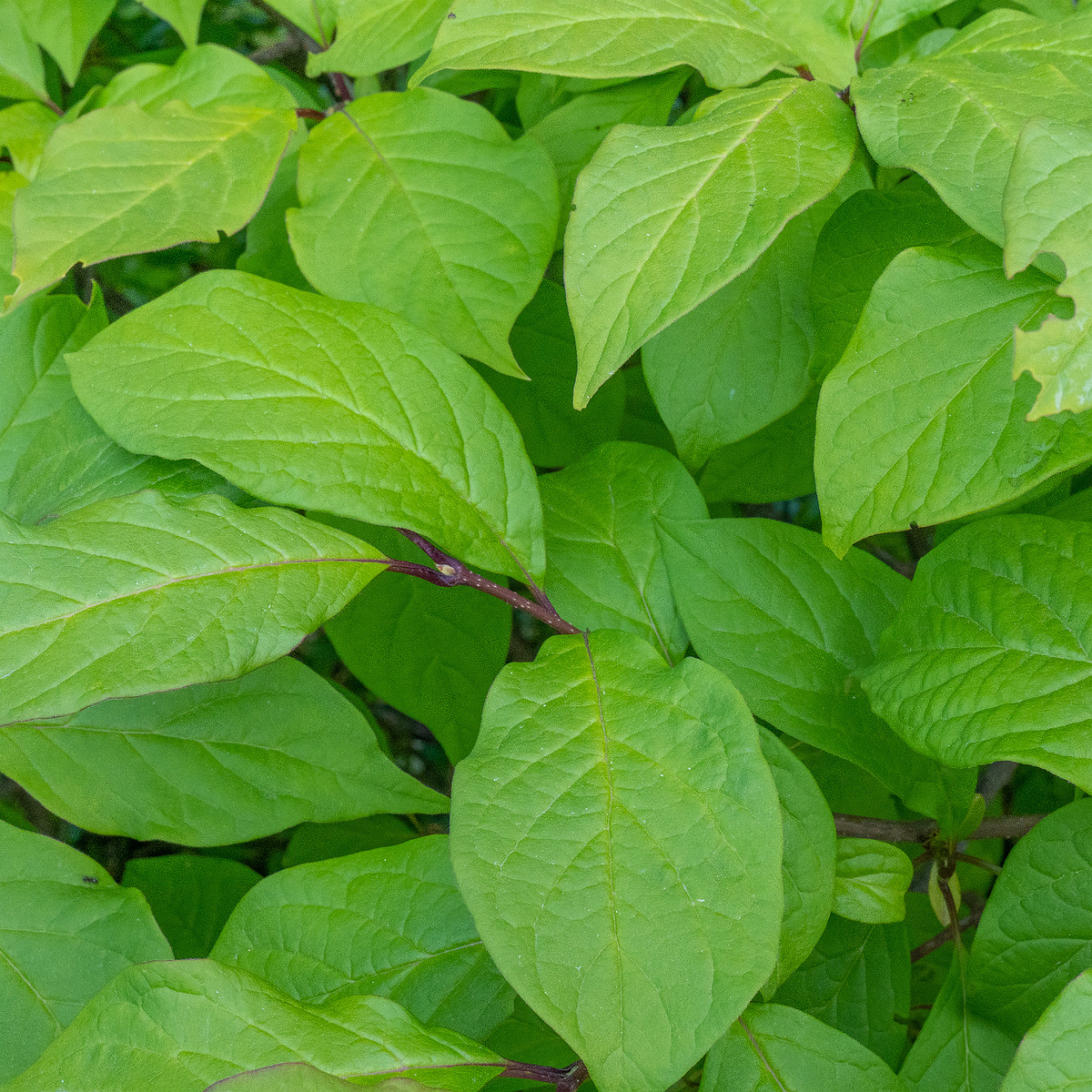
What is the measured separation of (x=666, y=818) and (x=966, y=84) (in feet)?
1.92

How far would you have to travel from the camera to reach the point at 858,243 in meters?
0.87

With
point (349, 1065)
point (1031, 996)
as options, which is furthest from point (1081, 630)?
point (349, 1065)

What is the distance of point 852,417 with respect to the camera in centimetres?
71

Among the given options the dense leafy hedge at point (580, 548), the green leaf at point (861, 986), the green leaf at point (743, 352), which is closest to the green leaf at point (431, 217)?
the dense leafy hedge at point (580, 548)

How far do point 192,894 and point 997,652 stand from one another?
3.13 ft

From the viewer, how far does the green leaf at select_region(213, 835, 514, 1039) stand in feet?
2.69

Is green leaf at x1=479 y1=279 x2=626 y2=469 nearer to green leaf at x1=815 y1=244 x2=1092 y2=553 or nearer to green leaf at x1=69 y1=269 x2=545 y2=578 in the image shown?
green leaf at x1=69 y1=269 x2=545 y2=578

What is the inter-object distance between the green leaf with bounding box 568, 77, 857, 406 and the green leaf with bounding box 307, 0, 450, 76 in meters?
0.35

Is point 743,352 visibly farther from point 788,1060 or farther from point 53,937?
point 53,937

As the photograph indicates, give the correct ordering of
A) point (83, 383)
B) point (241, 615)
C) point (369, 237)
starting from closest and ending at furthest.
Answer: point (241, 615)
point (83, 383)
point (369, 237)

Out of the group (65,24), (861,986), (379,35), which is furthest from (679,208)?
(65,24)

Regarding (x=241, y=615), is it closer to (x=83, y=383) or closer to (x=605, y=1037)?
(x=83, y=383)

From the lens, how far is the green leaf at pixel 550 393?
47.1 inches

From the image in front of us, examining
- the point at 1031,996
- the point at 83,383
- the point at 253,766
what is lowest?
the point at 1031,996
